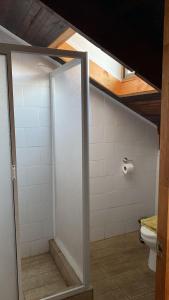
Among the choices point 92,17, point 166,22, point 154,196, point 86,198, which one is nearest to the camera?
point 166,22

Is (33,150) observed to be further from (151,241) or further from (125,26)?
(125,26)

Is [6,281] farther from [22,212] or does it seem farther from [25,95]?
[25,95]

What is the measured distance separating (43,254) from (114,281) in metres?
0.86

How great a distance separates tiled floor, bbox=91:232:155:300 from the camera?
210cm

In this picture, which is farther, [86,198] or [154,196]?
[154,196]

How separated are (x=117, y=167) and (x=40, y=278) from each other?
142 cm

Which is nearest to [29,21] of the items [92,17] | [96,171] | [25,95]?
[25,95]

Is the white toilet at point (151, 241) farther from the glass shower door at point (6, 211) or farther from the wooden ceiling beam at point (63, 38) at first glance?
the wooden ceiling beam at point (63, 38)

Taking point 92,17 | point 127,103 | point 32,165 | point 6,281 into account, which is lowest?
point 6,281

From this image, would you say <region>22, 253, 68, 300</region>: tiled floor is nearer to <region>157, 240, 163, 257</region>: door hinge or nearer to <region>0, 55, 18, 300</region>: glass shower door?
<region>0, 55, 18, 300</region>: glass shower door

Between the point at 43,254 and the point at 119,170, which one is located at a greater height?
the point at 119,170

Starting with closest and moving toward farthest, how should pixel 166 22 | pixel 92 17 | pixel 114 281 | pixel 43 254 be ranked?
pixel 166 22 < pixel 92 17 < pixel 114 281 < pixel 43 254

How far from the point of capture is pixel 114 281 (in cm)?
225

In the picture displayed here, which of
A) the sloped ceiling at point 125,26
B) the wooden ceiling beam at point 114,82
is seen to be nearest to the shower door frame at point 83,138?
the sloped ceiling at point 125,26
